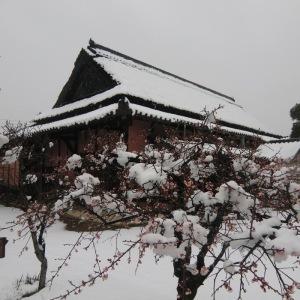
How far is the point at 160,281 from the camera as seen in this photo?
5801 millimetres

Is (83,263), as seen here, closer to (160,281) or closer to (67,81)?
(160,281)

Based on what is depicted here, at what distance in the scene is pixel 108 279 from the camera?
582 centimetres

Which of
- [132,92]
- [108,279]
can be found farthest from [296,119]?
[108,279]

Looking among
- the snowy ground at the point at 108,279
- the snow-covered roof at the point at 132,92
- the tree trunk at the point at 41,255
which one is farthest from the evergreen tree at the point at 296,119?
the tree trunk at the point at 41,255

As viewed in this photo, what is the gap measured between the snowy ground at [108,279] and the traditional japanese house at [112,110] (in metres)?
3.13

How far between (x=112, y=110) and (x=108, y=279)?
5.35 m

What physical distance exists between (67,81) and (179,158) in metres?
12.9

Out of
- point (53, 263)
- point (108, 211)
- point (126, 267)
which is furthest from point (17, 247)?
point (108, 211)

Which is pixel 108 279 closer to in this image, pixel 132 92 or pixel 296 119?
pixel 132 92

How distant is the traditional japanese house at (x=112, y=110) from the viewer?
10727 mm

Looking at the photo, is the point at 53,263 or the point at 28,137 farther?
the point at 28,137

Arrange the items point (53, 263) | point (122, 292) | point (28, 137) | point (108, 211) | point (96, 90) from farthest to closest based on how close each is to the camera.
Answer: point (96, 90), point (28, 137), point (53, 263), point (122, 292), point (108, 211)

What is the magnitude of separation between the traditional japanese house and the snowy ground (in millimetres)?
3128

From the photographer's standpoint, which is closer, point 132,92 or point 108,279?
point 108,279
